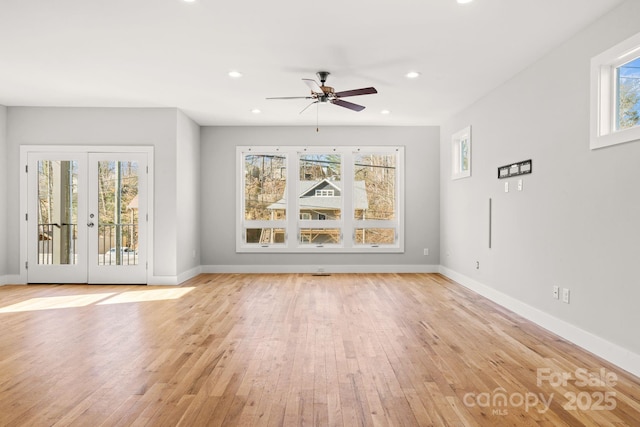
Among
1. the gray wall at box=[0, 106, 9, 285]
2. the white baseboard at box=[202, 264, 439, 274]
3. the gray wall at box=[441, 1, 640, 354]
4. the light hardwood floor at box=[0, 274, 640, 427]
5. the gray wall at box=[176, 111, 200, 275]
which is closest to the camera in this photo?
the light hardwood floor at box=[0, 274, 640, 427]

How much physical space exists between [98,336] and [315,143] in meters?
5.16

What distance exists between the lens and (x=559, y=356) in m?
3.27

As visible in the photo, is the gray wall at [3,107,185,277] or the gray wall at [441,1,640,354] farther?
the gray wall at [3,107,185,277]

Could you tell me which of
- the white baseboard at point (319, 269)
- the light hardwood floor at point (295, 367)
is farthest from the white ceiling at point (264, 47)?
the white baseboard at point (319, 269)

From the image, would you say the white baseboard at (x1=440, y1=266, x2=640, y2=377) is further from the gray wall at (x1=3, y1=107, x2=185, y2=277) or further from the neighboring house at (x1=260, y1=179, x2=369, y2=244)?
the gray wall at (x1=3, y1=107, x2=185, y2=277)

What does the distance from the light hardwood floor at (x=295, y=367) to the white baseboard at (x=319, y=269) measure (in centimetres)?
252

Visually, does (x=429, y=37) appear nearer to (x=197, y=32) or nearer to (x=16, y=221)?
(x=197, y=32)

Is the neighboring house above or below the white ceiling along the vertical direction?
below

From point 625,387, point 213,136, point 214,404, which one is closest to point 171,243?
point 213,136

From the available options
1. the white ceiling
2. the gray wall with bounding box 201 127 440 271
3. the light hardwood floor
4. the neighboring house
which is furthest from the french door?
the neighboring house

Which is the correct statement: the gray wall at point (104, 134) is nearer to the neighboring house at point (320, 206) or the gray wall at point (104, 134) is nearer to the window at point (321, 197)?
the window at point (321, 197)

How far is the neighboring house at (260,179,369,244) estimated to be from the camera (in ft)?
26.1

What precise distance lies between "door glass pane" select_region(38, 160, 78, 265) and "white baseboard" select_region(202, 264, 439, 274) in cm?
226

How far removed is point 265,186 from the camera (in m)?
7.98
